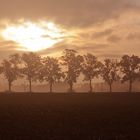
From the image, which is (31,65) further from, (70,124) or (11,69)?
(70,124)

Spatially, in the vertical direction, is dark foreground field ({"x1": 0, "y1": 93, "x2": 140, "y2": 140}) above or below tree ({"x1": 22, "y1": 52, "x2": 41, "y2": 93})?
below

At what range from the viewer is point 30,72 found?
400ft

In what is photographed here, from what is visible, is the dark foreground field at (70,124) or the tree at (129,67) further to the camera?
the tree at (129,67)

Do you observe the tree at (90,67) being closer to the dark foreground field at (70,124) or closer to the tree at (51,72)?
the tree at (51,72)

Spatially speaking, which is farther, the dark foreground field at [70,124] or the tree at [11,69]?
the tree at [11,69]

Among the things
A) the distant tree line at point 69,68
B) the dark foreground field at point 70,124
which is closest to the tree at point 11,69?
the distant tree line at point 69,68

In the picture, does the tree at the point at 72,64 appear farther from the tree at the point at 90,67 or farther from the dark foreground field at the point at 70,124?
the dark foreground field at the point at 70,124

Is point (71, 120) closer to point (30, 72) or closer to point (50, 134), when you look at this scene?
point (50, 134)

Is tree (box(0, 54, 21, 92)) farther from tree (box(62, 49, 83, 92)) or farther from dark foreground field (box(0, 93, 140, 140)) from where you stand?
dark foreground field (box(0, 93, 140, 140))

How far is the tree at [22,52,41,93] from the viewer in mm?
122188

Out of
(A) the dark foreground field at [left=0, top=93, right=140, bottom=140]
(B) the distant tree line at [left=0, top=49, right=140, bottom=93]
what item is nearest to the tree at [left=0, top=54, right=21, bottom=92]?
(B) the distant tree line at [left=0, top=49, right=140, bottom=93]

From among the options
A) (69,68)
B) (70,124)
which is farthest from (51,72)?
(70,124)

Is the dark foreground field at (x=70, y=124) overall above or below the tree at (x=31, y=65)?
below

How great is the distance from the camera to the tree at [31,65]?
122188 mm
